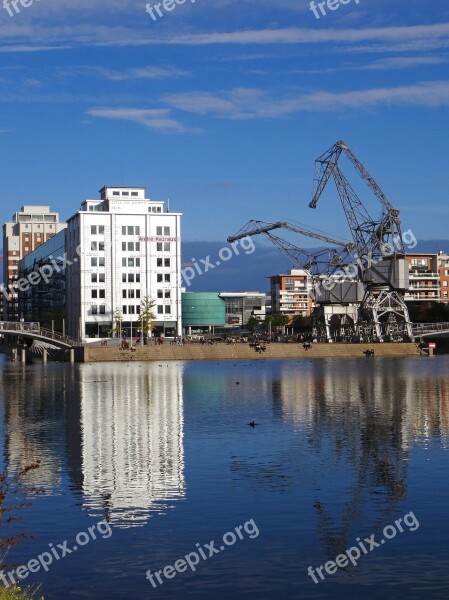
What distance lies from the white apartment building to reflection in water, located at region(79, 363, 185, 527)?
324ft

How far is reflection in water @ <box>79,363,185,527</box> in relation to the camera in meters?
26.5

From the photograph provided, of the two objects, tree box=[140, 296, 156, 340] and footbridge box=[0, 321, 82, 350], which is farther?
tree box=[140, 296, 156, 340]

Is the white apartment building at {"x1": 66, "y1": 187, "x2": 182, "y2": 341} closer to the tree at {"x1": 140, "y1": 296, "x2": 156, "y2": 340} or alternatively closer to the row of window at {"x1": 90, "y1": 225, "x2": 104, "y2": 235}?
the row of window at {"x1": 90, "y1": 225, "x2": 104, "y2": 235}

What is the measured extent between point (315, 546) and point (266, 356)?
115286mm

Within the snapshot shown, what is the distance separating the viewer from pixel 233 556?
2130 cm

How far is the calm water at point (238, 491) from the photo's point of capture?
1964 cm

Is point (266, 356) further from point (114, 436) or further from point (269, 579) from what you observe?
point (269, 579)

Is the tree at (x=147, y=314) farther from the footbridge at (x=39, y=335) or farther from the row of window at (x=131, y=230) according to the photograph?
the footbridge at (x=39, y=335)

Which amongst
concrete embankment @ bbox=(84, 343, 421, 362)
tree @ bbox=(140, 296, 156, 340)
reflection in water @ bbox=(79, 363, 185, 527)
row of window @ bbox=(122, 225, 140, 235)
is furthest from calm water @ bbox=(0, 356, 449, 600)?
row of window @ bbox=(122, 225, 140, 235)

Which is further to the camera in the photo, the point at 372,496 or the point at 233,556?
the point at 372,496

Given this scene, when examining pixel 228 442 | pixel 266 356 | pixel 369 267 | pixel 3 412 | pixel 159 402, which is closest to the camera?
pixel 228 442

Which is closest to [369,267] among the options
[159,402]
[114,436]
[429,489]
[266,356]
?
[266,356]

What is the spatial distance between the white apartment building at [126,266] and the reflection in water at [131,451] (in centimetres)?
9882

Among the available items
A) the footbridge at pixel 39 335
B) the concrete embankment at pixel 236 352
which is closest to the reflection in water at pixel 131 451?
the footbridge at pixel 39 335
